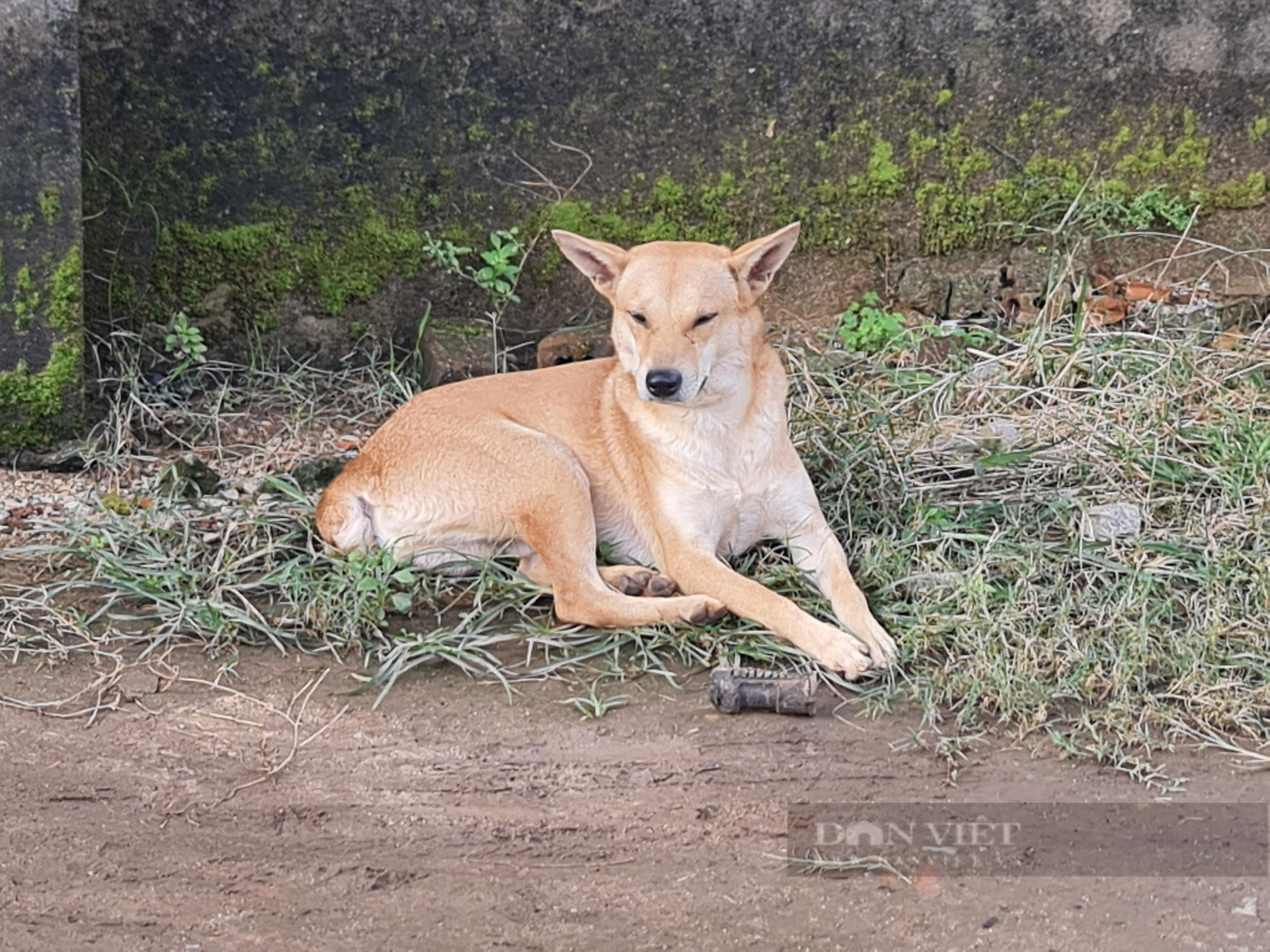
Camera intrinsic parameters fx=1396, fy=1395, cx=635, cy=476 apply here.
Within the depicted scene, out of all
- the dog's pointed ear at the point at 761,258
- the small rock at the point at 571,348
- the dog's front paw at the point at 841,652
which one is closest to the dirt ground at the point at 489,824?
the dog's front paw at the point at 841,652

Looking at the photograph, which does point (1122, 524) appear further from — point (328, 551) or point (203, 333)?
point (203, 333)

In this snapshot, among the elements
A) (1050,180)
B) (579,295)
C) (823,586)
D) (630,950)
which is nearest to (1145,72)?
(1050,180)

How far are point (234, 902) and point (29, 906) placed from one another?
0.47 meters

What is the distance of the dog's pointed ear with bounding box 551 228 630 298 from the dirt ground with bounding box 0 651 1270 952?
1.45m

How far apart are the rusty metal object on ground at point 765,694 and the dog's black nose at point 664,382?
927mm

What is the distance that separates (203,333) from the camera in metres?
6.29

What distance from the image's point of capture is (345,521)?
16.2ft

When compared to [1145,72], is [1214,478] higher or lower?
lower

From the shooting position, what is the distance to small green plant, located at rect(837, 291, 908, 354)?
6258 mm

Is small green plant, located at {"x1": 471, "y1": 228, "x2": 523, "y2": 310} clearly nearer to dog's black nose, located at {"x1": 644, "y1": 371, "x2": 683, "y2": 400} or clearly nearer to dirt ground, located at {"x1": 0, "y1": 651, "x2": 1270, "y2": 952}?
dog's black nose, located at {"x1": 644, "y1": 371, "x2": 683, "y2": 400}

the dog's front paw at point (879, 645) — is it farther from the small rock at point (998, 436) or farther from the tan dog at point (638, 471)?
the small rock at point (998, 436)

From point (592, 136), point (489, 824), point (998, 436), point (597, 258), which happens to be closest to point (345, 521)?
point (597, 258)

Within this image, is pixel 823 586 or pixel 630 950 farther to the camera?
pixel 823 586

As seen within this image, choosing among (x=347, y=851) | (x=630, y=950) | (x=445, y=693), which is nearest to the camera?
(x=630, y=950)
